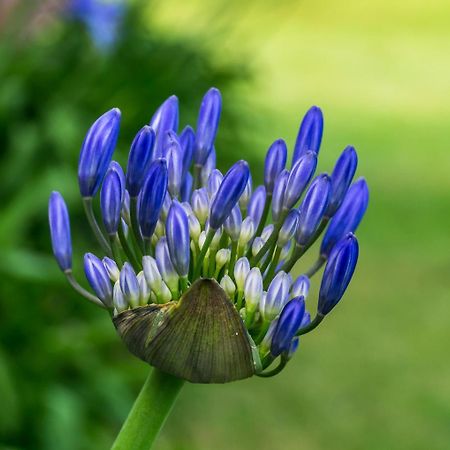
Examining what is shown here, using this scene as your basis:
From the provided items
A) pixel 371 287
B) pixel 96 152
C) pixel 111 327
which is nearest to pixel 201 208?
pixel 96 152

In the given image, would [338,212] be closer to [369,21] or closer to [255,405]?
[255,405]

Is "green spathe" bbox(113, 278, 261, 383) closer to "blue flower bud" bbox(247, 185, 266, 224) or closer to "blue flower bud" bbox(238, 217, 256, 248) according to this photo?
"blue flower bud" bbox(238, 217, 256, 248)

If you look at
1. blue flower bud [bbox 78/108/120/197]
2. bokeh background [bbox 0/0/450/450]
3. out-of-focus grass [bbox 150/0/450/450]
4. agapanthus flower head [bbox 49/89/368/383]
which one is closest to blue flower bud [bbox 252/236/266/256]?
agapanthus flower head [bbox 49/89/368/383]

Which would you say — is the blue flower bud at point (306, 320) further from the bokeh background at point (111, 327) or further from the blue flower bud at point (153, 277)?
the bokeh background at point (111, 327)

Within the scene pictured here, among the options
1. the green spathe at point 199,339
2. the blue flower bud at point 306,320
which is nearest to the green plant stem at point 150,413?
the green spathe at point 199,339

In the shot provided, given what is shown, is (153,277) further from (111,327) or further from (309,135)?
(111,327)
